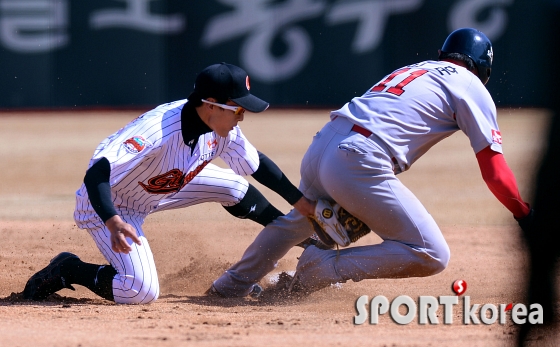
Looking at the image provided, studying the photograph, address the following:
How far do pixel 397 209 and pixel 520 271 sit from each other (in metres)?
1.60

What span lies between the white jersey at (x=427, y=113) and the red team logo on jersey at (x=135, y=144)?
91cm

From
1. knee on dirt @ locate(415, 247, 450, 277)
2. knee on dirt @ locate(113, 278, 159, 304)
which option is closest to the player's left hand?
knee on dirt @ locate(415, 247, 450, 277)

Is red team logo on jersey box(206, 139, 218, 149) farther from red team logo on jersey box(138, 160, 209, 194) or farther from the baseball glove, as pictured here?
the baseball glove

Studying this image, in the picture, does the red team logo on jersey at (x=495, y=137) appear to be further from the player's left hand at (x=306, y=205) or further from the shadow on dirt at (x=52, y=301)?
the shadow on dirt at (x=52, y=301)

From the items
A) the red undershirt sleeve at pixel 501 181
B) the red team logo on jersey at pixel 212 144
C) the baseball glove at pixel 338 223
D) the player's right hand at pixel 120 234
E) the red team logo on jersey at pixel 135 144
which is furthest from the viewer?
the red team logo on jersey at pixel 212 144

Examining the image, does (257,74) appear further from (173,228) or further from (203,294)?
(203,294)

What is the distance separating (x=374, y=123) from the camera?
344 cm

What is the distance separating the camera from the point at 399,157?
347 cm

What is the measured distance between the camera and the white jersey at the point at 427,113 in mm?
3381

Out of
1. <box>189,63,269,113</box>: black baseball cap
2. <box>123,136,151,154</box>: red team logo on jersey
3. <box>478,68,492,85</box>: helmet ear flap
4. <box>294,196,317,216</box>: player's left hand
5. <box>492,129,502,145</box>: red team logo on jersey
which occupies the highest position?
<box>478,68,492,85</box>: helmet ear flap

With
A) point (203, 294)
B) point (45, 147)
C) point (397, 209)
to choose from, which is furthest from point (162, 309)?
point (45, 147)

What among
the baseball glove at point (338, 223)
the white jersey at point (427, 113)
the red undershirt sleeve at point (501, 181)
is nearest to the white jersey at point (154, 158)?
the baseball glove at point (338, 223)

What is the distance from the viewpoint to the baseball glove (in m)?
3.65

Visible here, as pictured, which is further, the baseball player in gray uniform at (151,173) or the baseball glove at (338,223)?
the baseball glove at (338,223)
